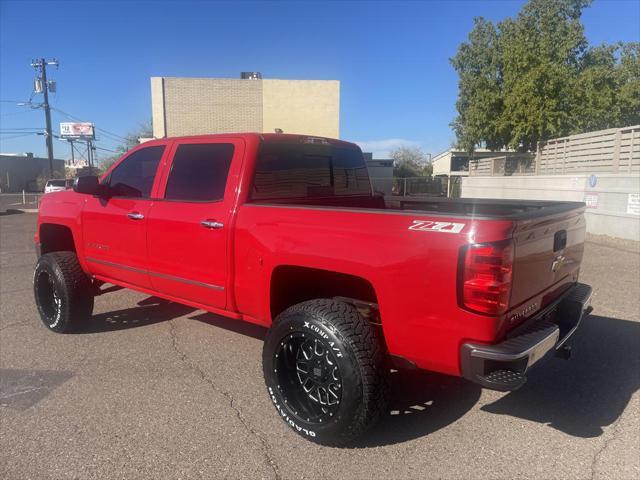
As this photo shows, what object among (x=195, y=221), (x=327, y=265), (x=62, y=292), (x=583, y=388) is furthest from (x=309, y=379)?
(x=62, y=292)

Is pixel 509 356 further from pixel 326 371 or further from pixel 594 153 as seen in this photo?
pixel 594 153

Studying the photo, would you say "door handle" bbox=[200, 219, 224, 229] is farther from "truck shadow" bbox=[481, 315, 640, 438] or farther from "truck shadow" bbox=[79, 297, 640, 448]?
"truck shadow" bbox=[481, 315, 640, 438]

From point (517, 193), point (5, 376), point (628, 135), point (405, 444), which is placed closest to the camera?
point (405, 444)

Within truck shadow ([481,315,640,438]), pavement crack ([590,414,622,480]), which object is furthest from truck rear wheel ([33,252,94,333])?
pavement crack ([590,414,622,480])

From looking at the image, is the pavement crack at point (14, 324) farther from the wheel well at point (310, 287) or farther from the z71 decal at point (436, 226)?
the z71 decal at point (436, 226)

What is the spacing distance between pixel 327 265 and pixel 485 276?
0.95 meters

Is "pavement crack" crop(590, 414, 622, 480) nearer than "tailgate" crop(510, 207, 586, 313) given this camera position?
No

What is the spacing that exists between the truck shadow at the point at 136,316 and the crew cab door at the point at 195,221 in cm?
137

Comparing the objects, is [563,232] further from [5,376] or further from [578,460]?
[5,376]

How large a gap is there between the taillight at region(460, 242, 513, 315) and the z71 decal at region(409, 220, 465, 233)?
0.12 m

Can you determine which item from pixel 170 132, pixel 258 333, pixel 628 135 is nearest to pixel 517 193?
pixel 628 135

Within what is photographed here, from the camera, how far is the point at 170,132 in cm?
3253

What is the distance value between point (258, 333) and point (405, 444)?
2.35 meters

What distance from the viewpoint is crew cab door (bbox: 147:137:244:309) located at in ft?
11.7
